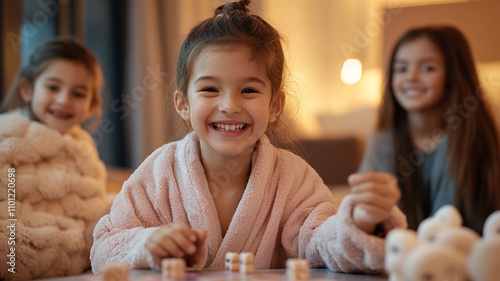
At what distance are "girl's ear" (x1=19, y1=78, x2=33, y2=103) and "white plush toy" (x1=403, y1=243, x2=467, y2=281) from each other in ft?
5.31

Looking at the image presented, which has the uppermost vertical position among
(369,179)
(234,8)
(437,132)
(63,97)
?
(234,8)

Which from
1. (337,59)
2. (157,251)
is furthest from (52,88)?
(337,59)

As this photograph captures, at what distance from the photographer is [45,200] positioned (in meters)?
1.34

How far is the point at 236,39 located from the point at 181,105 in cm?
19

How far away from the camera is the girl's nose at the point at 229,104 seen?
37.0 inches

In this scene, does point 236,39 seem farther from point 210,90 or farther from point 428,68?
point 428,68

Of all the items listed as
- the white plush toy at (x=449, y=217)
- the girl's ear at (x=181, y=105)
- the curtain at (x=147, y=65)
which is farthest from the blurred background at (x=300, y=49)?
the white plush toy at (x=449, y=217)

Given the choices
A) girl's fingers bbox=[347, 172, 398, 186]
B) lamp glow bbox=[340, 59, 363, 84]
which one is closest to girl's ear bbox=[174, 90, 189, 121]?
girl's fingers bbox=[347, 172, 398, 186]

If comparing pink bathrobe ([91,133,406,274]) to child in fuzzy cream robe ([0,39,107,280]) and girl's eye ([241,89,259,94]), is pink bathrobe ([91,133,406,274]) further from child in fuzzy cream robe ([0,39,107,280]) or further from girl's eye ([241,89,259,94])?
child in fuzzy cream robe ([0,39,107,280])

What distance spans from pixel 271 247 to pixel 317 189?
151 millimetres

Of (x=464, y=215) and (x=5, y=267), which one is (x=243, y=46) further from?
(x=464, y=215)

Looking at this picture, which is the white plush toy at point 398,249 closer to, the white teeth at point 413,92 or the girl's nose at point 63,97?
the girl's nose at point 63,97

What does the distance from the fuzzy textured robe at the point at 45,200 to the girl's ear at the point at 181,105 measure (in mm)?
450

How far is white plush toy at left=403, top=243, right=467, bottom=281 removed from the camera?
49cm
